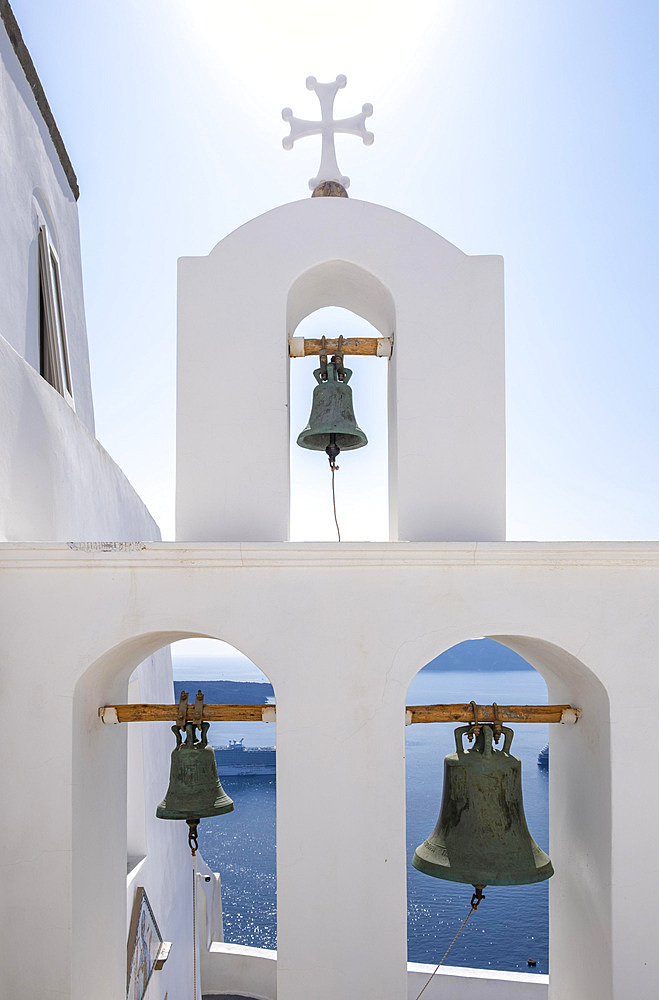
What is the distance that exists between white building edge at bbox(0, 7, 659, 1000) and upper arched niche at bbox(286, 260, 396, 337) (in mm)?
18

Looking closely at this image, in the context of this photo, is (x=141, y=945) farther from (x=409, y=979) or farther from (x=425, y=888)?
(x=425, y=888)

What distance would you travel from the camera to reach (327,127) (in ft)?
12.4

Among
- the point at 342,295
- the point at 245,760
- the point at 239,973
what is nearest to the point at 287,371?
the point at 342,295

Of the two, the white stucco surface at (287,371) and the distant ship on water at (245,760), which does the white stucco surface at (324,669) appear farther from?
the distant ship on water at (245,760)

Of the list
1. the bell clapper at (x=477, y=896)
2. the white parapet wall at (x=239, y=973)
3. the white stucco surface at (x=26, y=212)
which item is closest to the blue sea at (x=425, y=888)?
the white parapet wall at (x=239, y=973)

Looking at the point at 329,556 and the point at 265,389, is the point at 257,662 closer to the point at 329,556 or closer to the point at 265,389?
the point at 329,556

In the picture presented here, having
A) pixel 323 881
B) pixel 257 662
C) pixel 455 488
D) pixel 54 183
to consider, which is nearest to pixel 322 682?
pixel 257 662

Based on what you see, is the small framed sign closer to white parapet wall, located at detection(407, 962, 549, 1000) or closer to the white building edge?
the white building edge

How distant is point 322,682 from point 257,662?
28 centimetres

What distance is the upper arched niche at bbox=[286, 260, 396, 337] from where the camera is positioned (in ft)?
11.9

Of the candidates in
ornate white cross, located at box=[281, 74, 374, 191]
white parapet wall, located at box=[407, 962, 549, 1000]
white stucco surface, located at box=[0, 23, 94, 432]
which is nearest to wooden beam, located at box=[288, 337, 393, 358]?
ornate white cross, located at box=[281, 74, 374, 191]

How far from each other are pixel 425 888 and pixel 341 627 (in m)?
21.7

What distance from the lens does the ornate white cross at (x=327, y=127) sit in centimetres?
377

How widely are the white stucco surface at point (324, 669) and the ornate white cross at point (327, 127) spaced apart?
1.92 m
